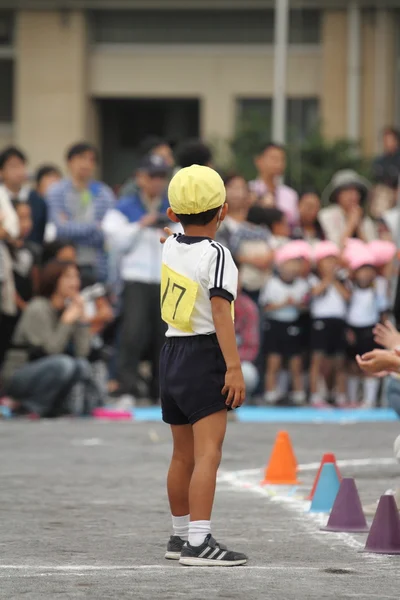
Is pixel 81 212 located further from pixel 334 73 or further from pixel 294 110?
pixel 294 110

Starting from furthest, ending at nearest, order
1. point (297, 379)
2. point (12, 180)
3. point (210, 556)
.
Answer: point (297, 379)
point (12, 180)
point (210, 556)

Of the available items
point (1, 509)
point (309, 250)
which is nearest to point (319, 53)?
point (309, 250)

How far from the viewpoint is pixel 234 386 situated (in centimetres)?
698

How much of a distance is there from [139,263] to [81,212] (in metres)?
0.83

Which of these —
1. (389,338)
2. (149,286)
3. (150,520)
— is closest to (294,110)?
(149,286)

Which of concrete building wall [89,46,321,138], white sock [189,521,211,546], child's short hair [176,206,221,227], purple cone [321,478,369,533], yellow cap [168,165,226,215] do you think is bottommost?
purple cone [321,478,369,533]

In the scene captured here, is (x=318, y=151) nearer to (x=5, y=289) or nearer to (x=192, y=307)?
(x=5, y=289)

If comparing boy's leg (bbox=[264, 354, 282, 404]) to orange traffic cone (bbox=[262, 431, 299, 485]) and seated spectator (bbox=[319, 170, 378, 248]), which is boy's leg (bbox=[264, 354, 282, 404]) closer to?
seated spectator (bbox=[319, 170, 378, 248])

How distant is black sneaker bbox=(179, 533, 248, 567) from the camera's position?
6863 mm

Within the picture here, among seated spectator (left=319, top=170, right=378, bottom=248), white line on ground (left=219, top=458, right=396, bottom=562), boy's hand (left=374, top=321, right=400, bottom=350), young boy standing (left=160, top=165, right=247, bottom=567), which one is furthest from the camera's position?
seated spectator (left=319, top=170, right=378, bottom=248)

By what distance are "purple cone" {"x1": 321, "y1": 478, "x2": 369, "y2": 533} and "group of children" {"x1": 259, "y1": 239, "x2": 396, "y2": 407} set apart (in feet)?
26.1

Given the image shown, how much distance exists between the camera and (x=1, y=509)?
8.69 meters

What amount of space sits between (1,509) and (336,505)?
1.79 meters

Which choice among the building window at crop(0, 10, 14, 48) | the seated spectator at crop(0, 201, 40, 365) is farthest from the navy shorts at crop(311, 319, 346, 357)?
the building window at crop(0, 10, 14, 48)
